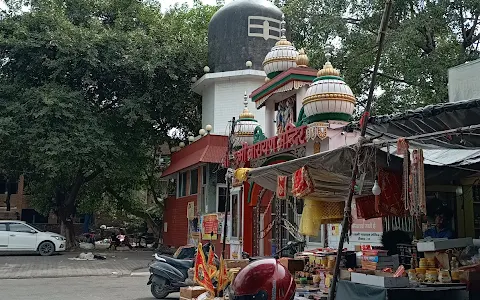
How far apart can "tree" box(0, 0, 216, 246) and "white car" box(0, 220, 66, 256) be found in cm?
245

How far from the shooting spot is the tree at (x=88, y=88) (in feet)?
67.4

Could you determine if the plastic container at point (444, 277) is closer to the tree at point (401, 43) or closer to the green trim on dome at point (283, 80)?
the green trim on dome at point (283, 80)

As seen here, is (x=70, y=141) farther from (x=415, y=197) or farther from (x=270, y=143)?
(x=415, y=197)

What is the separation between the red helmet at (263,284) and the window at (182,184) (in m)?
17.8

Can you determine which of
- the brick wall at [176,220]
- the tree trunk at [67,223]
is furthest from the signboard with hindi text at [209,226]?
the tree trunk at [67,223]

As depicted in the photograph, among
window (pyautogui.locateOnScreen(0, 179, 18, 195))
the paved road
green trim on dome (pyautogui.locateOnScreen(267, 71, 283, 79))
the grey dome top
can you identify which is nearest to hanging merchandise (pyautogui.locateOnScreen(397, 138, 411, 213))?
the paved road

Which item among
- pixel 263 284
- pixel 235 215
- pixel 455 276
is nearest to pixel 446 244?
pixel 455 276

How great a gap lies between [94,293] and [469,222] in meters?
8.03

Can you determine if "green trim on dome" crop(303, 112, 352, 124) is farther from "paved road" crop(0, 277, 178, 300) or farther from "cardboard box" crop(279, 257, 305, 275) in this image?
"paved road" crop(0, 277, 178, 300)

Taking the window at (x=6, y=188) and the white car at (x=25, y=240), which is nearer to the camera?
the white car at (x=25, y=240)

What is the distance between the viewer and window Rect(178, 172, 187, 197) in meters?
22.5

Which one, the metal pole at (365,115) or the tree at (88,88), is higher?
the tree at (88,88)

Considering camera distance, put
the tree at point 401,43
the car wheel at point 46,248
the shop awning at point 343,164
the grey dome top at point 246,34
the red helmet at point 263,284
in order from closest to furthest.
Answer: the red helmet at point 263,284 → the shop awning at point 343,164 → the tree at point 401,43 → the car wheel at point 46,248 → the grey dome top at point 246,34

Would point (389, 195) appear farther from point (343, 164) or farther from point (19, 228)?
point (19, 228)
